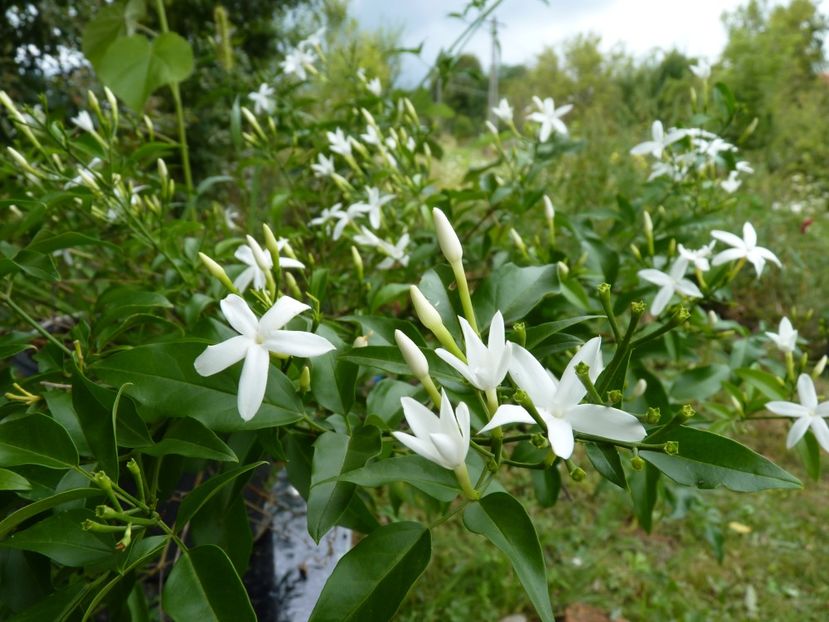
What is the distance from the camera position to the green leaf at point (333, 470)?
0.42 meters

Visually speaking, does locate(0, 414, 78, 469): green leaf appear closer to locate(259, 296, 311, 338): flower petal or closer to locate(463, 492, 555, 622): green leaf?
locate(259, 296, 311, 338): flower petal

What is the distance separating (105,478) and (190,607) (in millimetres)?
107

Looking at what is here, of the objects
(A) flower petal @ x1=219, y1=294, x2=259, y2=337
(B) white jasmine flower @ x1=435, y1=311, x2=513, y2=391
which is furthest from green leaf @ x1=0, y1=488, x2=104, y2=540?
(B) white jasmine flower @ x1=435, y1=311, x2=513, y2=391

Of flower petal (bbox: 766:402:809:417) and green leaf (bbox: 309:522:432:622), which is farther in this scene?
flower petal (bbox: 766:402:809:417)

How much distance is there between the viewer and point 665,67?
8.39 metres

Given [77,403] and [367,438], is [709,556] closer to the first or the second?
[367,438]

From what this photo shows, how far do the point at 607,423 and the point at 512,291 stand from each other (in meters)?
0.21

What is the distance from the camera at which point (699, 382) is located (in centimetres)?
85

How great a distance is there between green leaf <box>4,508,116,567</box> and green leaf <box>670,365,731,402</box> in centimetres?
73

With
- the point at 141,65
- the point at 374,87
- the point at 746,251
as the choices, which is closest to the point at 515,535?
the point at 746,251

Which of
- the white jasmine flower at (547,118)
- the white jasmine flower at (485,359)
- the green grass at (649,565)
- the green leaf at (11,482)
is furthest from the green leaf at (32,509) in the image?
the green grass at (649,565)

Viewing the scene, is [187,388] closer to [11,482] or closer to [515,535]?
[11,482]

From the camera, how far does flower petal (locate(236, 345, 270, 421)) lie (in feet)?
1.29

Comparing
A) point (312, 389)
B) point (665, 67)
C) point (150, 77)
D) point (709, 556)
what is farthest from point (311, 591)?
point (665, 67)
